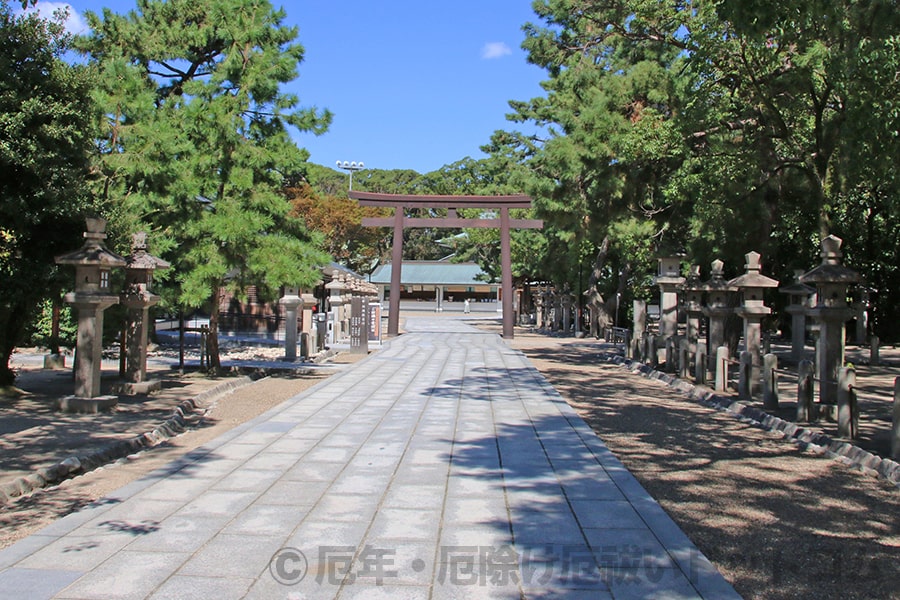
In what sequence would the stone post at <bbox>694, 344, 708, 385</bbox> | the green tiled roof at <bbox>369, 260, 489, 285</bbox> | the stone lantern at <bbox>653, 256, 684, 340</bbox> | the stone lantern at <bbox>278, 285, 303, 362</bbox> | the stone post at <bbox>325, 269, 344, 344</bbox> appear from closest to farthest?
the stone post at <bbox>694, 344, 708, 385</bbox>, the stone lantern at <bbox>653, 256, 684, 340</bbox>, the stone lantern at <bbox>278, 285, 303, 362</bbox>, the stone post at <bbox>325, 269, 344, 344</bbox>, the green tiled roof at <bbox>369, 260, 489, 285</bbox>

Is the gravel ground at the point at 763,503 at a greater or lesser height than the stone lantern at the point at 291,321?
lesser

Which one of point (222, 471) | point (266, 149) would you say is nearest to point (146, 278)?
point (266, 149)

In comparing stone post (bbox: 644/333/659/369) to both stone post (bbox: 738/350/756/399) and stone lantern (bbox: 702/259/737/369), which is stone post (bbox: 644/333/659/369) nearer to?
stone lantern (bbox: 702/259/737/369)

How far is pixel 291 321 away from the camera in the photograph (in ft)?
62.5

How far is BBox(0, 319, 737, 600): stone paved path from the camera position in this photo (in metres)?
4.09

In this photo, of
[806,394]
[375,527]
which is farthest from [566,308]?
[375,527]

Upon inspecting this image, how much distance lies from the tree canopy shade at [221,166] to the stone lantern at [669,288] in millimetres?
8070

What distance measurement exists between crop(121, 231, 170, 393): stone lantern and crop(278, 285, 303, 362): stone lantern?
7.16 m

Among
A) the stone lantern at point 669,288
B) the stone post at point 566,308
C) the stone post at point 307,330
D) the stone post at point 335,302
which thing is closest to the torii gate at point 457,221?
the stone post at point 335,302

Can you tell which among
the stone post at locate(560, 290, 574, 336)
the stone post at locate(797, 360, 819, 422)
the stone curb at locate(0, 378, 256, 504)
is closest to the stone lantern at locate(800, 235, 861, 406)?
the stone post at locate(797, 360, 819, 422)

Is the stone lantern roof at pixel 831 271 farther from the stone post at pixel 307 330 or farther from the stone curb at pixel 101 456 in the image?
the stone post at pixel 307 330

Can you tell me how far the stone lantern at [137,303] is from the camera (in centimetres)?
1111

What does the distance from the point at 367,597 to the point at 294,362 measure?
47.9 ft

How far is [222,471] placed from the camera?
265 inches
